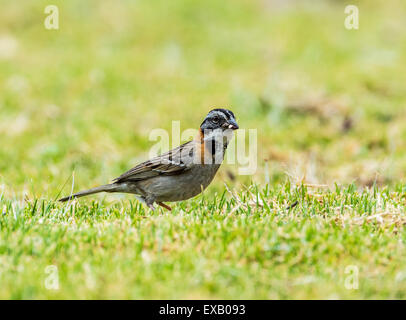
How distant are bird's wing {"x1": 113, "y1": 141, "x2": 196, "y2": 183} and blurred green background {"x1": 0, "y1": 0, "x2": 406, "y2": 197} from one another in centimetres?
109

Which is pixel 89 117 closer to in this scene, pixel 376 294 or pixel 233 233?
pixel 233 233

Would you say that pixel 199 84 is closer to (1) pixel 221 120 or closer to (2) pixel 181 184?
(1) pixel 221 120

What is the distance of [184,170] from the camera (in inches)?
256

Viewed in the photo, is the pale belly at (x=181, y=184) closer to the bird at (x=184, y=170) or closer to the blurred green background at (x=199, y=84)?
the bird at (x=184, y=170)

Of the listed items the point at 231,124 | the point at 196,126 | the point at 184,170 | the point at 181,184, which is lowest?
the point at 181,184

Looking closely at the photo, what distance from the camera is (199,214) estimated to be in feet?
17.7

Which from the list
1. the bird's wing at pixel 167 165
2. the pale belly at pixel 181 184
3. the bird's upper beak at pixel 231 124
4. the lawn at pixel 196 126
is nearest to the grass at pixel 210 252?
the lawn at pixel 196 126

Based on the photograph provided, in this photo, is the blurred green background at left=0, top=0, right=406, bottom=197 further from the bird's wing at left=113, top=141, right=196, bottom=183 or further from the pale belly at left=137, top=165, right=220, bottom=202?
the bird's wing at left=113, top=141, right=196, bottom=183

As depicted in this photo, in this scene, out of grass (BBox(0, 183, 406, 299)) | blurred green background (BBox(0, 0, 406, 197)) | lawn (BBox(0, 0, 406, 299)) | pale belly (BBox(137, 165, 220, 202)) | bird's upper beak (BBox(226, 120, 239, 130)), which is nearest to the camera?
grass (BBox(0, 183, 406, 299))

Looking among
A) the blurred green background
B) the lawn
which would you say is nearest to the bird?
the lawn

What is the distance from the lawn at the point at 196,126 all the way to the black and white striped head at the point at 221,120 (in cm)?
69

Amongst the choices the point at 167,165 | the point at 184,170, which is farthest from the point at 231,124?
the point at 167,165

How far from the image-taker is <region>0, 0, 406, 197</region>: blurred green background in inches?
389

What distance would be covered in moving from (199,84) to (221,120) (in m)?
7.36
